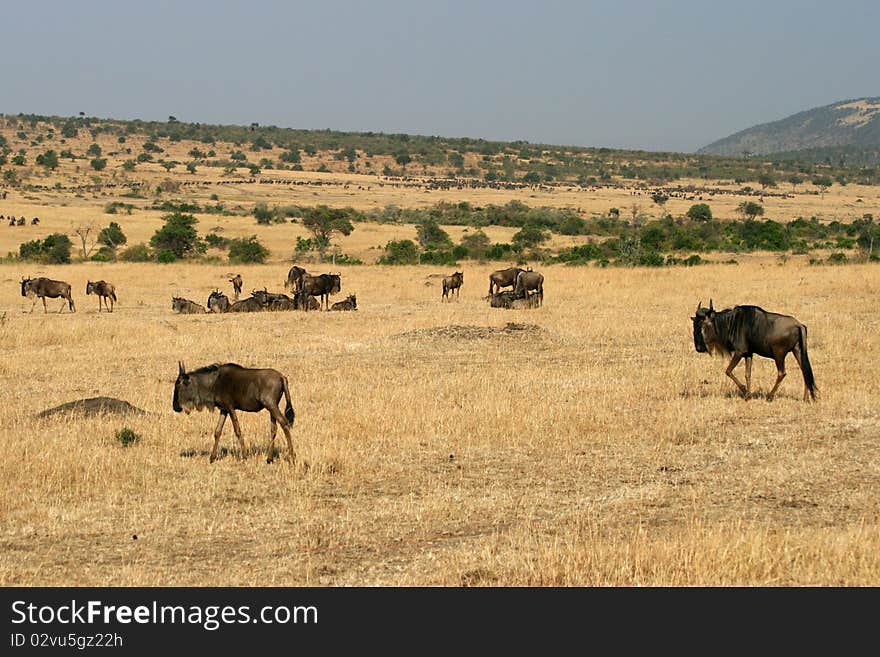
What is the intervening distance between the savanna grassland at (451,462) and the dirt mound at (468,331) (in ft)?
0.26

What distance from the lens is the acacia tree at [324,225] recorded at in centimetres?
5521

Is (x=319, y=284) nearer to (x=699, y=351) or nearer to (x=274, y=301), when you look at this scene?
(x=274, y=301)

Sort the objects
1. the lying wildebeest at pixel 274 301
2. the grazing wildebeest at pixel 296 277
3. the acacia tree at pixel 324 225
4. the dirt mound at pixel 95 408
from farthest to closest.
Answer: the acacia tree at pixel 324 225 → the grazing wildebeest at pixel 296 277 → the lying wildebeest at pixel 274 301 → the dirt mound at pixel 95 408

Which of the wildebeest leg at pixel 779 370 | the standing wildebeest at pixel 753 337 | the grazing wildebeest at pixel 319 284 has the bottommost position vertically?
the grazing wildebeest at pixel 319 284

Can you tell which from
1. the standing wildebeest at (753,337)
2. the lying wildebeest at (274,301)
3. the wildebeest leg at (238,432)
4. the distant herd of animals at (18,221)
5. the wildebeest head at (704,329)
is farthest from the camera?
the distant herd of animals at (18,221)

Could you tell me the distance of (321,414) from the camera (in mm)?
14047

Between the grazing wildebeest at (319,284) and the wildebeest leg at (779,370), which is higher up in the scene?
the wildebeest leg at (779,370)

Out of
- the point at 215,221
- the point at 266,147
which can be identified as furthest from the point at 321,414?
the point at 266,147

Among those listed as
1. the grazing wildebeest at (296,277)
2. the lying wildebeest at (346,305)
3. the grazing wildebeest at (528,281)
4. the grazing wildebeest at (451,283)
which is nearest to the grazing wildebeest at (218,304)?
the grazing wildebeest at (296,277)

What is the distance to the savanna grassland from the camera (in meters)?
7.83

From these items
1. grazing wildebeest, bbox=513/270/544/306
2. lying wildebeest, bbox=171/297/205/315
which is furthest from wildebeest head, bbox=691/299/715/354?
lying wildebeest, bbox=171/297/205/315

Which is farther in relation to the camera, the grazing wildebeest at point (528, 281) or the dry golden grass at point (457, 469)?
the grazing wildebeest at point (528, 281)

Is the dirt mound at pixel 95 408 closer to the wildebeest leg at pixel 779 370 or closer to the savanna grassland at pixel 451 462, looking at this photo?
the savanna grassland at pixel 451 462

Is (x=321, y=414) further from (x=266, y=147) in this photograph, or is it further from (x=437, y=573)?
(x=266, y=147)
